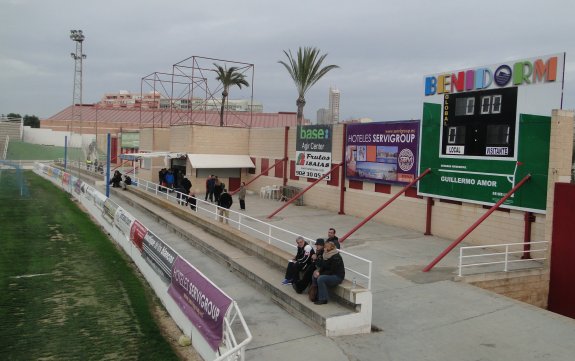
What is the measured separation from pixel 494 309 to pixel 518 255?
6119mm

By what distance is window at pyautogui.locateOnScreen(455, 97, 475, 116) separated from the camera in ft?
54.4

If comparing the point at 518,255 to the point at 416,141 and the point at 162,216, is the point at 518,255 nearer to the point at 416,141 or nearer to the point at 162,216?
the point at 416,141

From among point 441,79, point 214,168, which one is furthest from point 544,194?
point 214,168

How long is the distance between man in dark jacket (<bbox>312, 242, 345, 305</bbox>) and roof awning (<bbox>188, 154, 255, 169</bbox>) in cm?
2192

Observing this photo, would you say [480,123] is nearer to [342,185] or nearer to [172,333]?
[342,185]

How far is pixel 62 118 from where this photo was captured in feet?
323

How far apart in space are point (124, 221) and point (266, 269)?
786 centimetres

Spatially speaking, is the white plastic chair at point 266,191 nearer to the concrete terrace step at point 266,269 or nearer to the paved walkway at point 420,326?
the concrete terrace step at point 266,269

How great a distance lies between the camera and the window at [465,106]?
653 inches

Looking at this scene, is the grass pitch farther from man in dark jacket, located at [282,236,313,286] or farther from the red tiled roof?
the red tiled roof

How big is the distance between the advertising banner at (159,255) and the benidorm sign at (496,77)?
11348 millimetres

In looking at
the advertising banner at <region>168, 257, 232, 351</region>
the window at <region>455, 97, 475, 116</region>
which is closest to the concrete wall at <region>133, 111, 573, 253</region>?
the window at <region>455, 97, 475, 116</region>

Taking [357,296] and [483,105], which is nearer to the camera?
[357,296]

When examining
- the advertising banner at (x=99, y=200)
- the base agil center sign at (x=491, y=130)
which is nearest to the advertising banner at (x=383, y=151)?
the base agil center sign at (x=491, y=130)
